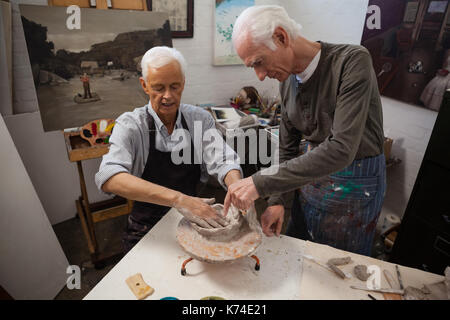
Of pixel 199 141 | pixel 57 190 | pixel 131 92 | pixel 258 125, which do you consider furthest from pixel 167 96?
pixel 57 190

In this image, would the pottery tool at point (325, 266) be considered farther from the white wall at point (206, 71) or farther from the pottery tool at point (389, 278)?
the white wall at point (206, 71)

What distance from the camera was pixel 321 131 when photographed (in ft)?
4.44

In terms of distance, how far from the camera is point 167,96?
4.75 feet

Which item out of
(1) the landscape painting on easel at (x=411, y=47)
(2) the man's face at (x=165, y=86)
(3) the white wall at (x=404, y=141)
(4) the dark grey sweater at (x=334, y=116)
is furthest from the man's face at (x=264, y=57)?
(3) the white wall at (x=404, y=141)

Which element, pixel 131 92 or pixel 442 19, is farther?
pixel 131 92

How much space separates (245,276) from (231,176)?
548 mm

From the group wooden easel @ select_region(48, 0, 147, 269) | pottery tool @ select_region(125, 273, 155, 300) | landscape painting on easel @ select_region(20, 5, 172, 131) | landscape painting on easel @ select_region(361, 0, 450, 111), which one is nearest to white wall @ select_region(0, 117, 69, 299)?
wooden easel @ select_region(48, 0, 147, 269)

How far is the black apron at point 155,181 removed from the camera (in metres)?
1.57

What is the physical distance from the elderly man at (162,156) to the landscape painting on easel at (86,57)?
1006mm

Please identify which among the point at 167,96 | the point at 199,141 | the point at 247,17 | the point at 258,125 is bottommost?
the point at 258,125

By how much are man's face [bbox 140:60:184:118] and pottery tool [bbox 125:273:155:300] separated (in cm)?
83

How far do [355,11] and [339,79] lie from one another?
1.87 metres
